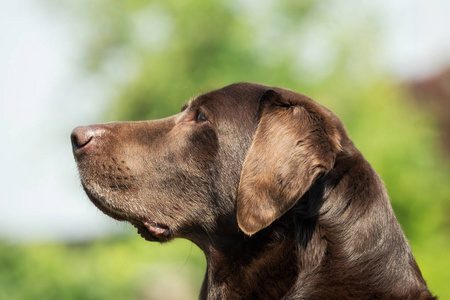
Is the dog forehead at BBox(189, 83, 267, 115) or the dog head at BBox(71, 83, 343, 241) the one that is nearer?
the dog head at BBox(71, 83, 343, 241)

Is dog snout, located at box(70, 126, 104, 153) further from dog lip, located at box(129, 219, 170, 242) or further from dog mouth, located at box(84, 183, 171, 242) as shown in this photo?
dog lip, located at box(129, 219, 170, 242)

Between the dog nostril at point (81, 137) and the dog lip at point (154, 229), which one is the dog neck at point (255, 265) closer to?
the dog lip at point (154, 229)

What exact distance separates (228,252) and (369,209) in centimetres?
88

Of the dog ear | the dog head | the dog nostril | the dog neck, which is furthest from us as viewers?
the dog nostril

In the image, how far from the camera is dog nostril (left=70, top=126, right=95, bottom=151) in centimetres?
347

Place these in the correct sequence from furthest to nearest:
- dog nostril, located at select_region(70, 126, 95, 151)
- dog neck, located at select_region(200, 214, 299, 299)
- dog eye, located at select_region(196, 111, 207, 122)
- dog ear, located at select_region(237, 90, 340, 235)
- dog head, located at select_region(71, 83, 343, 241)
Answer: dog eye, located at select_region(196, 111, 207, 122), dog nostril, located at select_region(70, 126, 95, 151), dog head, located at select_region(71, 83, 343, 241), dog neck, located at select_region(200, 214, 299, 299), dog ear, located at select_region(237, 90, 340, 235)

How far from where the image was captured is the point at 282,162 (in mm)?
2969

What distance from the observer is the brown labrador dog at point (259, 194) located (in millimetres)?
2969

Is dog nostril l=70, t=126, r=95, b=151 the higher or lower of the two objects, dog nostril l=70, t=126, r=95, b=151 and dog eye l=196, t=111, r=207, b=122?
the lower

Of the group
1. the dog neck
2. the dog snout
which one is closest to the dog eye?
the dog snout

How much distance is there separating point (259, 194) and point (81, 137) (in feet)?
4.00

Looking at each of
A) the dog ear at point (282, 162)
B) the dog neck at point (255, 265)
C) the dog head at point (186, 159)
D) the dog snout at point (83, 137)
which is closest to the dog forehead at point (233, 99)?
the dog head at point (186, 159)

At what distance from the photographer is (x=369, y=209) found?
3.07m

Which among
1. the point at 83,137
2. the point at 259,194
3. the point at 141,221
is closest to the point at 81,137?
the point at 83,137
